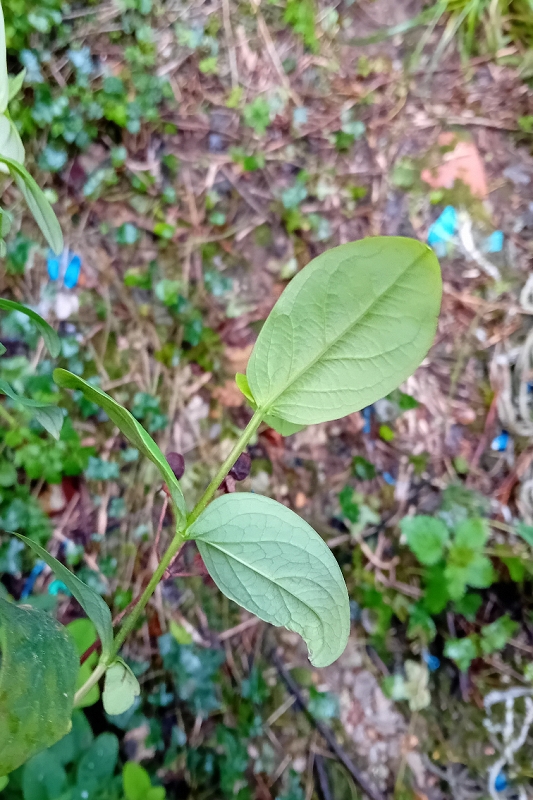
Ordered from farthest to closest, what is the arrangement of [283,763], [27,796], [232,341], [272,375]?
[232,341] < [283,763] < [27,796] < [272,375]

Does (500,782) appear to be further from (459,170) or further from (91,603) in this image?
(459,170)

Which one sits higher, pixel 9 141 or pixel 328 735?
pixel 9 141

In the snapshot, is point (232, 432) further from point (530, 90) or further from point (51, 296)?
point (530, 90)

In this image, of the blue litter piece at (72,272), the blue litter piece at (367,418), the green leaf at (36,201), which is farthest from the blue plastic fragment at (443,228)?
the green leaf at (36,201)

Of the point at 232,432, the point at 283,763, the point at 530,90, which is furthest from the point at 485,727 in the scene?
the point at 530,90

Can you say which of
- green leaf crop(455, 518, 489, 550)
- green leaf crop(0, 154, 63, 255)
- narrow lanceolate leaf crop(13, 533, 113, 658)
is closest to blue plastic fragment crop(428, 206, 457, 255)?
green leaf crop(455, 518, 489, 550)

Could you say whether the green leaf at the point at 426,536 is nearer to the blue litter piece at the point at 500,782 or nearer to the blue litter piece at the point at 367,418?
the blue litter piece at the point at 367,418

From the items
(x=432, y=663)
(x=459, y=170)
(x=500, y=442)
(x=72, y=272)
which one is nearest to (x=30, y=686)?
(x=72, y=272)

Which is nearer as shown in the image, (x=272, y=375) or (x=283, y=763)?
(x=272, y=375)
